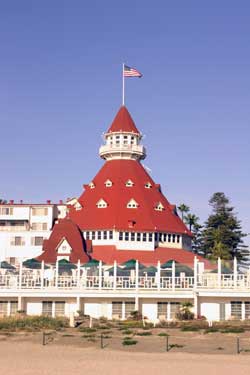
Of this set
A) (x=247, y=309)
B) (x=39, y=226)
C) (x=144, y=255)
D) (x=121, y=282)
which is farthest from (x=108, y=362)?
(x=39, y=226)

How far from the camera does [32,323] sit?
44.9m

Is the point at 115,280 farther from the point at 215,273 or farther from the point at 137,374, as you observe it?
the point at 137,374

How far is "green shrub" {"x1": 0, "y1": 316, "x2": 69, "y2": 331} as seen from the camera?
4378cm

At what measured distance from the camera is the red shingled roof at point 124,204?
74875mm

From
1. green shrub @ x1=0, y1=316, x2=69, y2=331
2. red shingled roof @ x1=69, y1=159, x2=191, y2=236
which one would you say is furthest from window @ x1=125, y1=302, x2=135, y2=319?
red shingled roof @ x1=69, y1=159, x2=191, y2=236

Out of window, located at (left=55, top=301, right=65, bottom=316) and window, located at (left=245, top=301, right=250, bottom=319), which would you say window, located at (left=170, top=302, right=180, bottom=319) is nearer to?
window, located at (left=245, top=301, right=250, bottom=319)

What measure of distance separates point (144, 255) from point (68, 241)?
8751mm

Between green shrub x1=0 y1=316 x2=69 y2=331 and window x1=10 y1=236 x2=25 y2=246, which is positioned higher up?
window x1=10 y1=236 x2=25 y2=246

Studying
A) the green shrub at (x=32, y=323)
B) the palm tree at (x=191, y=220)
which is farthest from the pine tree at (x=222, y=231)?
the green shrub at (x=32, y=323)

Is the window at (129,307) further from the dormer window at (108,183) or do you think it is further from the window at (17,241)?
the window at (17,241)

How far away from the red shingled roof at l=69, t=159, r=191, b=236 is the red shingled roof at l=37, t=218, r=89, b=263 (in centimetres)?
274

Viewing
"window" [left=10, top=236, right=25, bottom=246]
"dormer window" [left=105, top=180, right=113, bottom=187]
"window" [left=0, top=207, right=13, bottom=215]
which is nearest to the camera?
"dormer window" [left=105, top=180, right=113, bottom=187]

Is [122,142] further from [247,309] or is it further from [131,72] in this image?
[247,309]

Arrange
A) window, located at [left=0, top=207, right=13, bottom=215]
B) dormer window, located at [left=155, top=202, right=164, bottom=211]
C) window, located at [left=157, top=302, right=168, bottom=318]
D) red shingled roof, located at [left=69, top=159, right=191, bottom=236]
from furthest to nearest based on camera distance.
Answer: window, located at [left=0, top=207, right=13, bottom=215], dormer window, located at [left=155, top=202, right=164, bottom=211], red shingled roof, located at [left=69, top=159, right=191, bottom=236], window, located at [left=157, top=302, right=168, bottom=318]
